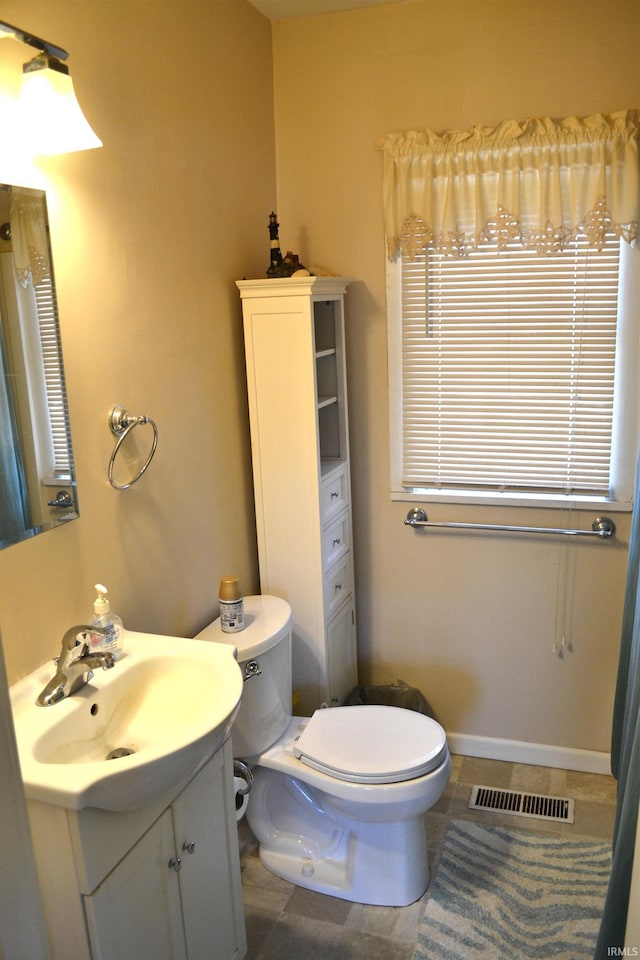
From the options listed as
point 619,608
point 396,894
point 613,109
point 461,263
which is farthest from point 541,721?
point 613,109

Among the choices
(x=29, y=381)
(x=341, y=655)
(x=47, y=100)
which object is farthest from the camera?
(x=341, y=655)

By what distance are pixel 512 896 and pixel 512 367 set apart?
63.7 inches

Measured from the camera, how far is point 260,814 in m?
2.44

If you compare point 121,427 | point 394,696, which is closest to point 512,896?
point 394,696

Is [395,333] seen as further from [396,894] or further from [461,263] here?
[396,894]

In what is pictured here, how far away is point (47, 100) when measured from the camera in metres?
1.51

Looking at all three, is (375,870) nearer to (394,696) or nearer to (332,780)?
(332,780)

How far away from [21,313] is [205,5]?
4.07 ft

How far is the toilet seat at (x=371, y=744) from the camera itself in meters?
2.14

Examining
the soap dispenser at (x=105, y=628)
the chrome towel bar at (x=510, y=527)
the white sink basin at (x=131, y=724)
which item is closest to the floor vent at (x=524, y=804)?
the chrome towel bar at (x=510, y=527)

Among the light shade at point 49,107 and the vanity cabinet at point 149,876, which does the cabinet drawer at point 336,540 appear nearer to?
the vanity cabinet at point 149,876

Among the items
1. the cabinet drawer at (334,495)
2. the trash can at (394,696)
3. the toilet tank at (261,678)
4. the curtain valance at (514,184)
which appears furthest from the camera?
the trash can at (394,696)

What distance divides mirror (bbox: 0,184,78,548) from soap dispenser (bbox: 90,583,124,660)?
0.20 metres

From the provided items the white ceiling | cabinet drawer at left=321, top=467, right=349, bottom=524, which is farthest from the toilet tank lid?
the white ceiling
